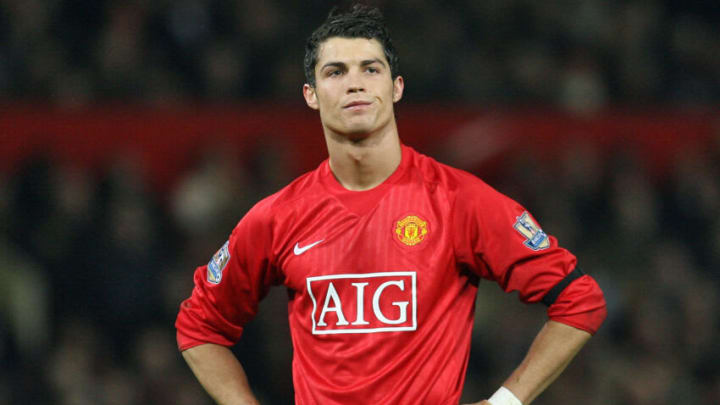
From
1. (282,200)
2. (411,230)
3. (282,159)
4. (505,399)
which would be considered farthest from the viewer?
(282,159)

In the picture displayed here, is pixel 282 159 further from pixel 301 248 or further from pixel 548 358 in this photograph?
pixel 548 358

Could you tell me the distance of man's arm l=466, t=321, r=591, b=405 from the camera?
3787mm

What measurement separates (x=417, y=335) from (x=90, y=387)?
4.06 m

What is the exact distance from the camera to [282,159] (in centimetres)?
841

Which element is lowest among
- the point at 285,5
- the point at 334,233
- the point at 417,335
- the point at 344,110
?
the point at 417,335

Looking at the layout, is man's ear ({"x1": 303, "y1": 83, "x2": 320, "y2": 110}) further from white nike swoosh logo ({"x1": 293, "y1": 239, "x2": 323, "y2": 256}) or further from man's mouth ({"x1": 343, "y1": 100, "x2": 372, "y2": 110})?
white nike swoosh logo ({"x1": 293, "y1": 239, "x2": 323, "y2": 256})

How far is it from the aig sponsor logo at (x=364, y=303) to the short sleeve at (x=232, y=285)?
0.28 meters

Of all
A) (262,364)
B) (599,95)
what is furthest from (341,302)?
(599,95)

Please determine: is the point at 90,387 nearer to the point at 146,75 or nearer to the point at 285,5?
the point at 146,75

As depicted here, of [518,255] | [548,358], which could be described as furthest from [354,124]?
[548,358]

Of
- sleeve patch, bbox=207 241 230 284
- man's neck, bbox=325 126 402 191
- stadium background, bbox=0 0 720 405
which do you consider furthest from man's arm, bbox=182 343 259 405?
stadium background, bbox=0 0 720 405

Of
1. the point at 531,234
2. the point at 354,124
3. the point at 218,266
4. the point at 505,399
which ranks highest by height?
the point at 354,124

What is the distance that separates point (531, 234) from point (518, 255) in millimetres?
89

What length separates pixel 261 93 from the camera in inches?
348
